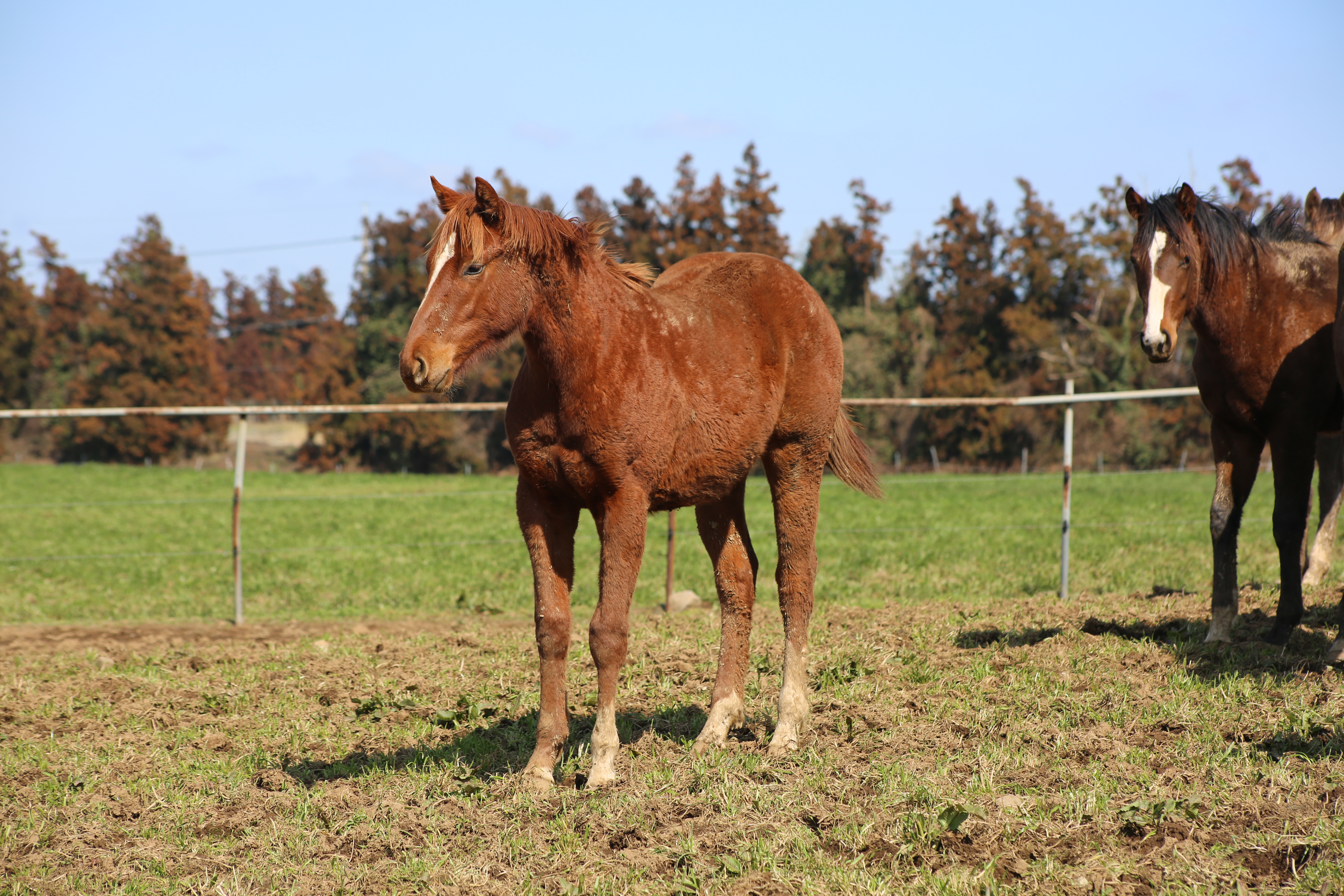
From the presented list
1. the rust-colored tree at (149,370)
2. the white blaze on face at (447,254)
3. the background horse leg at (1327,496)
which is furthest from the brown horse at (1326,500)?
the rust-colored tree at (149,370)

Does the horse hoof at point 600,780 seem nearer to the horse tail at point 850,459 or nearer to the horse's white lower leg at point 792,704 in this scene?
the horse's white lower leg at point 792,704

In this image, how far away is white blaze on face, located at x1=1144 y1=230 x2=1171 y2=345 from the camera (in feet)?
17.5

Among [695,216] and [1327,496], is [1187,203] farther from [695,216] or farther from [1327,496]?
[695,216]

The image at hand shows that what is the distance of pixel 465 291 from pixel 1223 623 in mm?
4797

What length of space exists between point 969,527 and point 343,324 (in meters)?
48.7

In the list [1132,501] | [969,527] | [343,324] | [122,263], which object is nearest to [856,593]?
[969,527]

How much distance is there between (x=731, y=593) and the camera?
4801mm

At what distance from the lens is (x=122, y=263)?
46688mm

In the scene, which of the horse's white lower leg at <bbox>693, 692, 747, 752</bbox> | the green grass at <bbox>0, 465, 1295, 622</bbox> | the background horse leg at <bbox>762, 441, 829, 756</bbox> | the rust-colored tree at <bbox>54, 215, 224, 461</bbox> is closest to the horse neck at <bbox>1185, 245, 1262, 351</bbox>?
the background horse leg at <bbox>762, 441, 829, 756</bbox>

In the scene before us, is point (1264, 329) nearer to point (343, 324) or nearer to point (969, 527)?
point (969, 527)

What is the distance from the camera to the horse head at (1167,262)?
17.8ft

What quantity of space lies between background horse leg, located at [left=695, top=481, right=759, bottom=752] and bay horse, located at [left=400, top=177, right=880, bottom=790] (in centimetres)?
1

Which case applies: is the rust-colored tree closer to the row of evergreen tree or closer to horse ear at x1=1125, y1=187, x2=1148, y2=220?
the row of evergreen tree

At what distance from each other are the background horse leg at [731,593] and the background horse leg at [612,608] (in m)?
0.71
